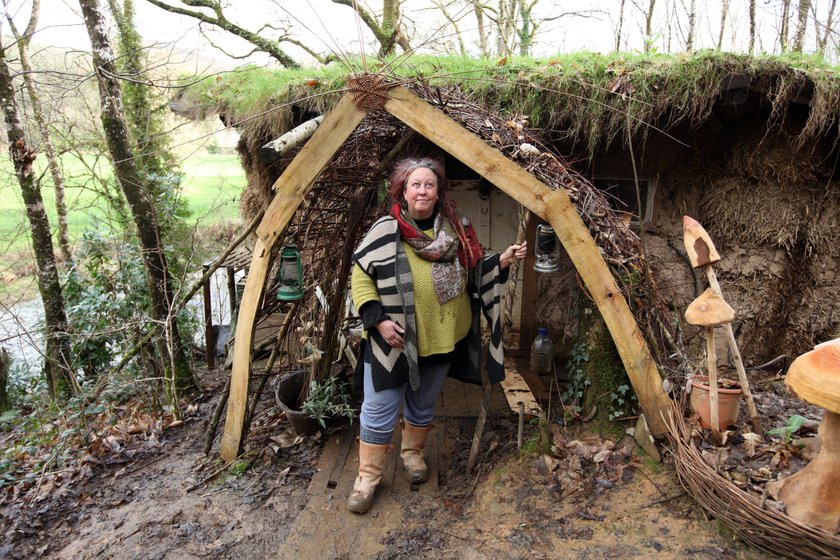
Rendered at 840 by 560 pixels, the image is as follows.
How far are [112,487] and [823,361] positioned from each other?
4.07 meters

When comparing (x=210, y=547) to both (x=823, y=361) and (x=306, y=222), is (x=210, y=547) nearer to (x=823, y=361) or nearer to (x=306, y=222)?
(x=306, y=222)

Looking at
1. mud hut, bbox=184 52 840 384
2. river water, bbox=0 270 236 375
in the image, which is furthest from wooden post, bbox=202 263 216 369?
mud hut, bbox=184 52 840 384

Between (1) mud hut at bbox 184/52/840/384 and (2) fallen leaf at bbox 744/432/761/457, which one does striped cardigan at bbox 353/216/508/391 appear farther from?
(2) fallen leaf at bbox 744/432/761/457

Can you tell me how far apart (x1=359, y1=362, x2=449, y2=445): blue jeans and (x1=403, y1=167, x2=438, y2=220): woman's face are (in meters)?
0.92

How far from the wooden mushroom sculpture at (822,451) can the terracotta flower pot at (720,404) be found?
1.58 feet

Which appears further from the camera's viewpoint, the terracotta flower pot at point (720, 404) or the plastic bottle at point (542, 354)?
the plastic bottle at point (542, 354)

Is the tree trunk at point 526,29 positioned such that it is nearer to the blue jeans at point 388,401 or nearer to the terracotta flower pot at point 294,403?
the terracotta flower pot at point 294,403

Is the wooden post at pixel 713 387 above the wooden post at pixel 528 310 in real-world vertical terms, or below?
above

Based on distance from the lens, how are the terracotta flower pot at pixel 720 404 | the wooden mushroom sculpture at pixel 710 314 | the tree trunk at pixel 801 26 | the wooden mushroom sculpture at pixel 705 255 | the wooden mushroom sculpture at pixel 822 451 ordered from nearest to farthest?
the wooden mushroom sculpture at pixel 822 451
the wooden mushroom sculpture at pixel 710 314
the wooden mushroom sculpture at pixel 705 255
the terracotta flower pot at pixel 720 404
the tree trunk at pixel 801 26

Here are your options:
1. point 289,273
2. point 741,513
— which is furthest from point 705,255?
point 289,273

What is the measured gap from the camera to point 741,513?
2.14 metres

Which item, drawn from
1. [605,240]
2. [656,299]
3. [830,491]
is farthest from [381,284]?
[830,491]

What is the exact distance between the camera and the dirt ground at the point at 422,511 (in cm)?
245

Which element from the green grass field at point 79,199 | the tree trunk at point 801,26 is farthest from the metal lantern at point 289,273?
the tree trunk at point 801,26
